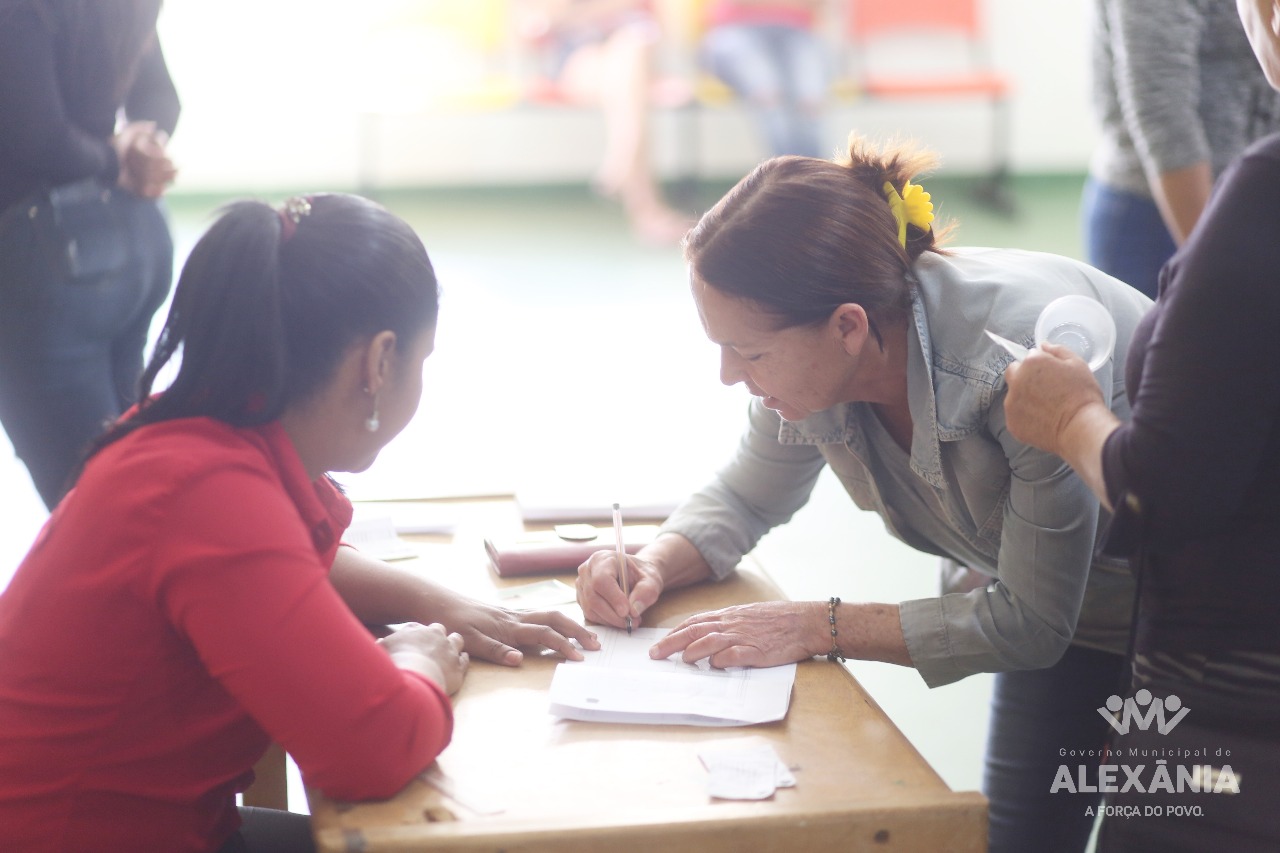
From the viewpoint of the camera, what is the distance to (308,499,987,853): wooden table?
3.52 feet

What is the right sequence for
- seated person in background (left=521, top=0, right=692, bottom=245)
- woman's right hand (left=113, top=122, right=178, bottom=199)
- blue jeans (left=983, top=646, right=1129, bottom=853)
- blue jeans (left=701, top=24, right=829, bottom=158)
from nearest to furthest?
blue jeans (left=983, top=646, right=1129, bottom=853)
woman's right hand (left=113, top=122, right=178, bottom=199)
blue jeans (left=701, top=24, right=829, bottom=158)
seated person in background (left=521, top=0, right=692, bottom=245)

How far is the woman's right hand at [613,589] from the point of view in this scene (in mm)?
1529

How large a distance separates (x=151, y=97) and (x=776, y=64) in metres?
4.48

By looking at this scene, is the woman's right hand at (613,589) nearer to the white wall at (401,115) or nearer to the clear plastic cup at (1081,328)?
the clear plastic cup at (1081,328)

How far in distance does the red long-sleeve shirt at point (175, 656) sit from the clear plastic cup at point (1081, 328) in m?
0.75

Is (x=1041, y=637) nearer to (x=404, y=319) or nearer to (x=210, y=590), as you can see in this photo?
(x=404, y=319)

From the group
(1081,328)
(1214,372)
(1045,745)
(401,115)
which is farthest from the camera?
(401,115)

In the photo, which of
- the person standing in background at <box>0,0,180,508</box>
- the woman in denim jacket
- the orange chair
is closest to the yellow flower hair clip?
the woman in denim jacket

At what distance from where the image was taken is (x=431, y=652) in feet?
4.34

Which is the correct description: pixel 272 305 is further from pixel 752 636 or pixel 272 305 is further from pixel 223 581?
pixel 752 636

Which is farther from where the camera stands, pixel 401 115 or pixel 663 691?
pixel 401 115

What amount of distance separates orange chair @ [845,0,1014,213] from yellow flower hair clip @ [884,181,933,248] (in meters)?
5.16

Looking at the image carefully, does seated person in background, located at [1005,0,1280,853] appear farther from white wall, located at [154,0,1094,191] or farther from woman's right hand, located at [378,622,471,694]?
white wall, located at [154,0,1094,191]

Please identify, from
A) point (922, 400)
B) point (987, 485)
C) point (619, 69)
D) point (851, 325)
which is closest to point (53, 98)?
point (851, 325)
